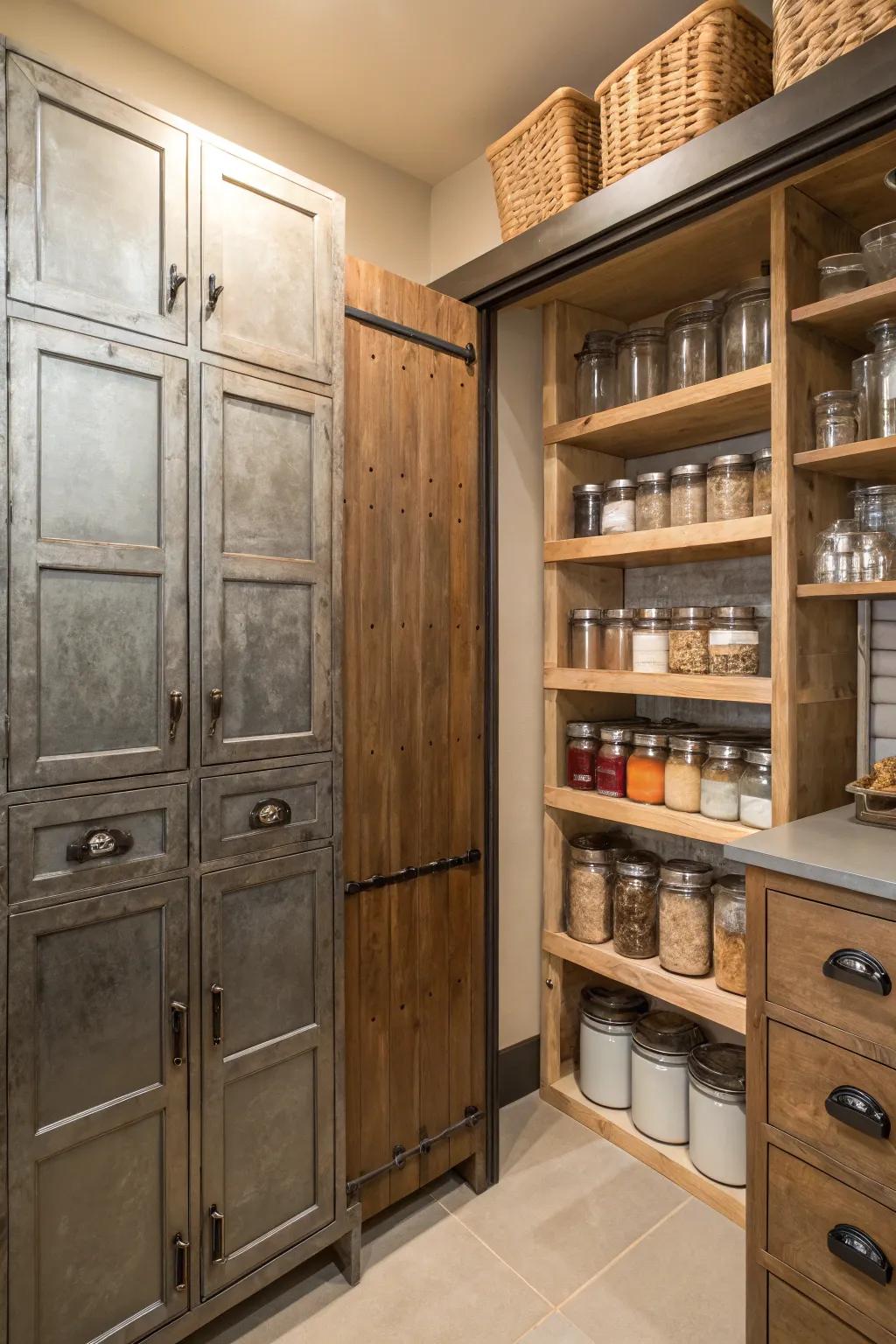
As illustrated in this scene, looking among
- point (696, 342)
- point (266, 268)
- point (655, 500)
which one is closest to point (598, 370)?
point (696, 342)

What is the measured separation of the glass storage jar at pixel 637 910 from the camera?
2.21 meters

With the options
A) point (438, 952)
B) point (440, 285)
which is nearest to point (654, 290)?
point (440, 285)

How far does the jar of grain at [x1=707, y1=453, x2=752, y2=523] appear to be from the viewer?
1.94m

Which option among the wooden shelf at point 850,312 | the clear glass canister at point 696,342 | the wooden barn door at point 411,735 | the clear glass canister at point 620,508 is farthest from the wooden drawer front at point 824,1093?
the clear glass canister at point 696,342

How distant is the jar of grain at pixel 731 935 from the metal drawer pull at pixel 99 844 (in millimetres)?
1440

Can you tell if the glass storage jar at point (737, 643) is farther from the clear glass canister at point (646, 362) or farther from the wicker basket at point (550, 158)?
the wicker basket at point (550, 158)

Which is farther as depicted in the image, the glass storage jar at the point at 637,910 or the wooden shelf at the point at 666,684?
the glass storage jar at the point at 637,910

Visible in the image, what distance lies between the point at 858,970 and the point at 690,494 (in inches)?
48.4

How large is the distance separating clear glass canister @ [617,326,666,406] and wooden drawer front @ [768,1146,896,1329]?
1822mm

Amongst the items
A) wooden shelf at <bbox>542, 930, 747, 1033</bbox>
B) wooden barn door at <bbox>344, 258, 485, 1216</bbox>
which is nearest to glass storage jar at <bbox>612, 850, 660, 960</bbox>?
wooden shelf at <bbox>542, 930, 747, 1033</bbox>

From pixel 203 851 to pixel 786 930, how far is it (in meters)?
1.10

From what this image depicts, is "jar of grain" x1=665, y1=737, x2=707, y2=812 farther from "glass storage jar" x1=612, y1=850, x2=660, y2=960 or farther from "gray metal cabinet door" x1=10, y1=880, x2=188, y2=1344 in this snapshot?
"gray metal cabinet door" x1=10, y1=880, x2=188, y2=1344

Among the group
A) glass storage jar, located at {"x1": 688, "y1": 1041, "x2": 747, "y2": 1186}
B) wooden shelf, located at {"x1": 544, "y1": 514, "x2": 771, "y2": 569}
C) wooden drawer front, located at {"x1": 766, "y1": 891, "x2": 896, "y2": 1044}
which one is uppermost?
wooden shelf, located at {"x1": 544, "y1": 514, "x2": 771, "y2": 569}

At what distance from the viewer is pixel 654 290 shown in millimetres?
2234
